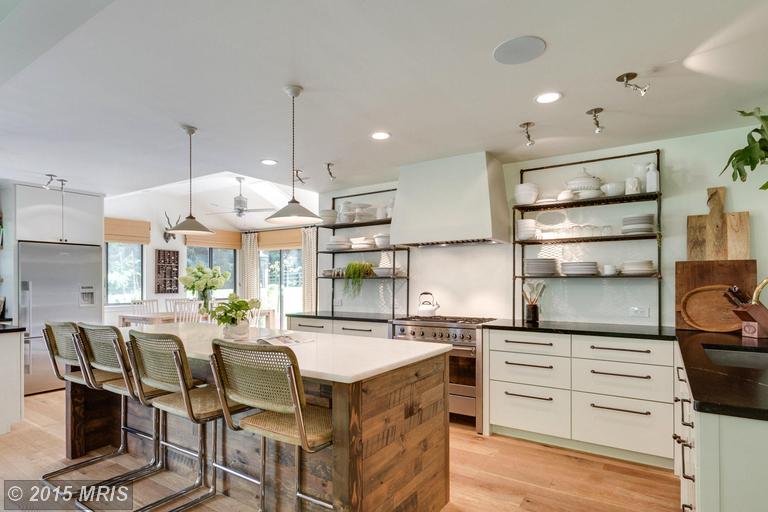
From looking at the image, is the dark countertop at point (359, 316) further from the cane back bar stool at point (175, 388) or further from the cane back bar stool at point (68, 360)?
the cane back bar stool at point (68, 360)

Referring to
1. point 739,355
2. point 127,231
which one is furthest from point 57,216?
point 739,355

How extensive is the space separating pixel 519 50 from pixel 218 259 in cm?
815

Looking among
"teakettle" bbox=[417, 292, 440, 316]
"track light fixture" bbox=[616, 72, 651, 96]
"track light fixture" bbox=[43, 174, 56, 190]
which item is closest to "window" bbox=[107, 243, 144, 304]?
"track light fixture" bbox=[43, 174, 56, 190]

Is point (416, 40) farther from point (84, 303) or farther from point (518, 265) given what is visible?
point (84, 303)

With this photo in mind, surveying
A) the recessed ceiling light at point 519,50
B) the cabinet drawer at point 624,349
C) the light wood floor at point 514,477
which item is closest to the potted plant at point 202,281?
the light wood floor at point 514,477

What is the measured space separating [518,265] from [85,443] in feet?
12.3

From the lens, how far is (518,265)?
4.02m

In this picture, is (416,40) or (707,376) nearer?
(707,376)

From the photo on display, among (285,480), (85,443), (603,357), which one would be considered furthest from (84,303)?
(603,357)

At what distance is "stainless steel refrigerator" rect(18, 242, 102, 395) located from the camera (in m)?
4.77

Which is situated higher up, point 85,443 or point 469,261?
point 469,261

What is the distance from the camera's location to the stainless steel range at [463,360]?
3.54 metres

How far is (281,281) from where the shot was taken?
906 centimetres

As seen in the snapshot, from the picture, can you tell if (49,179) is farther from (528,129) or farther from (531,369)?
(531,369)
